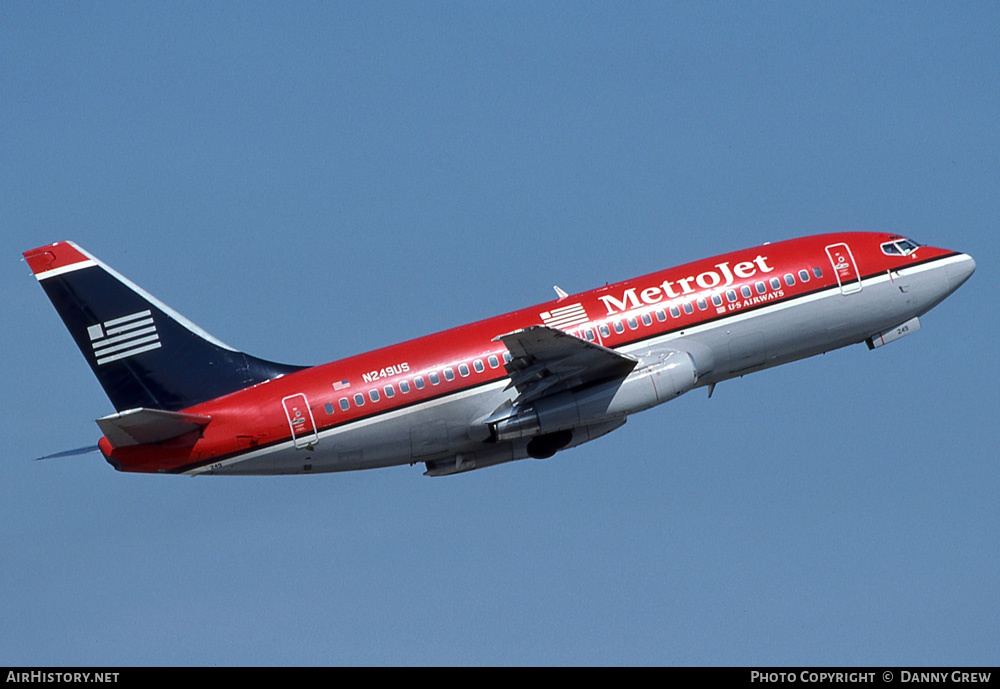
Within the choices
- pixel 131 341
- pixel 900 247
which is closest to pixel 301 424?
pixel 131 341

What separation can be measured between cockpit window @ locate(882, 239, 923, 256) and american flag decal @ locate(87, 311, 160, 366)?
1117 inches

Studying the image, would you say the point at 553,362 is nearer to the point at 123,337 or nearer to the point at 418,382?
the point at 418,382

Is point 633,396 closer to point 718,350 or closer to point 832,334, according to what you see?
point 718,350

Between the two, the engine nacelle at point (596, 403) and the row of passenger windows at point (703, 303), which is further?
the row of passenger windows at point (703, 303)

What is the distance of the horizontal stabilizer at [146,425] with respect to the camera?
4894 cm

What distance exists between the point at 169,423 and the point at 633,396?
642 inches

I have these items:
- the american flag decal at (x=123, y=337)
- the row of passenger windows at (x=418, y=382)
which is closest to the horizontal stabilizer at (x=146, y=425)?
the american flag decal at (x=123, y=337)

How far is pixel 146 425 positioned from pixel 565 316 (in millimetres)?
15478

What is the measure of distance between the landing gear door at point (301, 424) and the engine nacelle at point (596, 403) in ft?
21.1

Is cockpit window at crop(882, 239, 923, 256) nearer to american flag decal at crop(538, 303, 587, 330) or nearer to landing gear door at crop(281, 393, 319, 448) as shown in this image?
american flag decal at crop(538, 303, 587, 330)

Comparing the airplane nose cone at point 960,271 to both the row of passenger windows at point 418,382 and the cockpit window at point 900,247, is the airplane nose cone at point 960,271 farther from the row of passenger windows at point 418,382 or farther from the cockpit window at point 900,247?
the row of passenger windows at point 418,382

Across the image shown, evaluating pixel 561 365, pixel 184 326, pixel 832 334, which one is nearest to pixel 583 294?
pixel 561 365

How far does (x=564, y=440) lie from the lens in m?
54.6

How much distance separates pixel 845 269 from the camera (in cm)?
5644
